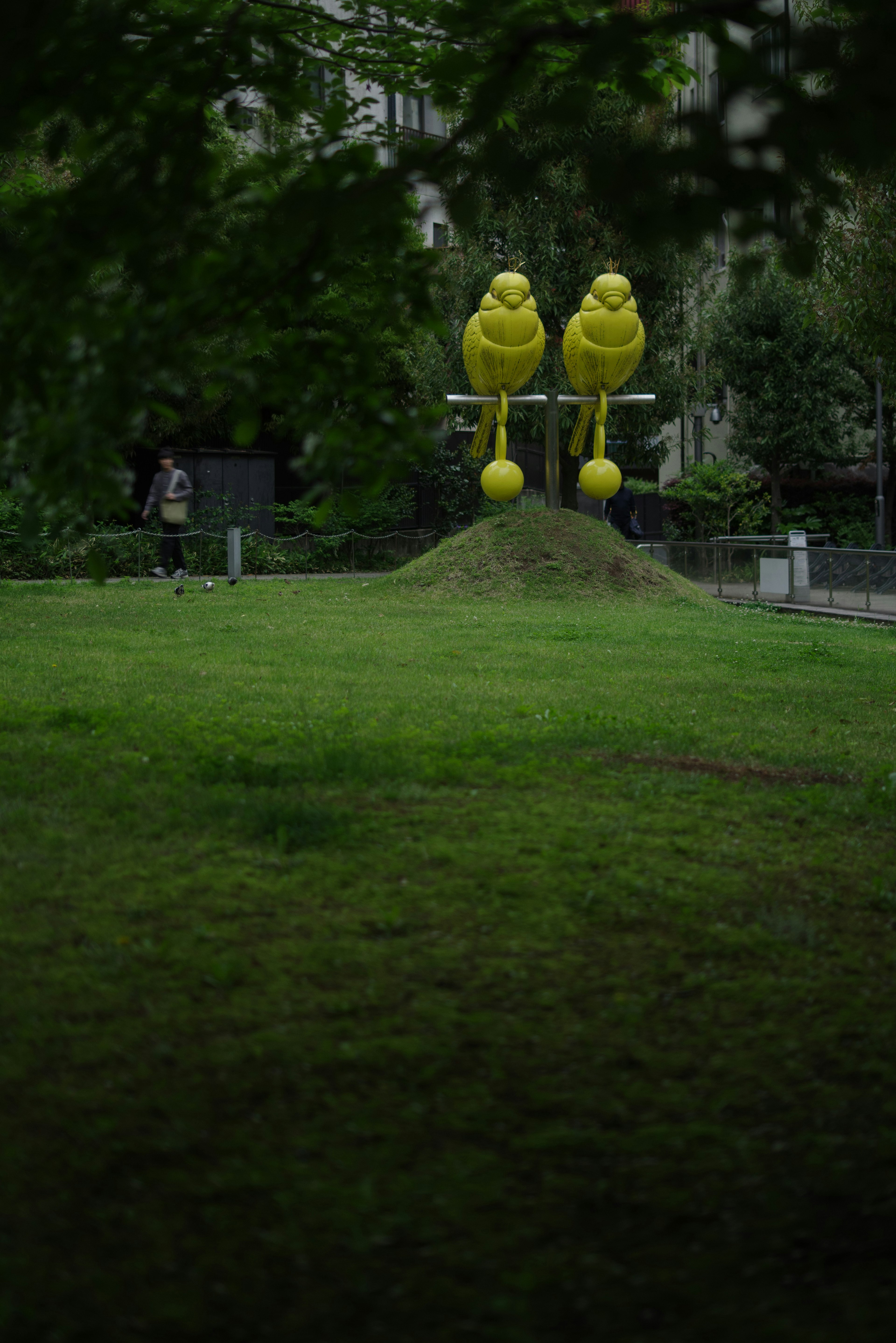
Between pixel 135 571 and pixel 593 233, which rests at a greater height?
pixel 593 233

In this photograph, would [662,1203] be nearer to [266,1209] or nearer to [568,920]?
[266,1209]

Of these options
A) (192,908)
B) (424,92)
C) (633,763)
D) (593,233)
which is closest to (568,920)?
(192,908)

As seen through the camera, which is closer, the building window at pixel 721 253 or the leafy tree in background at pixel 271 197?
the leafy tree in background at pixel 271 197

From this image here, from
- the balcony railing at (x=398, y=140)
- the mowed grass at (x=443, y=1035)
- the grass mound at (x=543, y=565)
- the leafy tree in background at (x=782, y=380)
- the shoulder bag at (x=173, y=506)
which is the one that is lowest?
the mowed grass at (x=443, y=1035)

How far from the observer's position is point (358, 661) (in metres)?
11.4

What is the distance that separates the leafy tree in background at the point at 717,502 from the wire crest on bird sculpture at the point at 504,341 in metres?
14.9

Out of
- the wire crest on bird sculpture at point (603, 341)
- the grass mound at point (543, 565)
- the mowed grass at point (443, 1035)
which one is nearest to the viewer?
the mowed grass at point (443, 1035)

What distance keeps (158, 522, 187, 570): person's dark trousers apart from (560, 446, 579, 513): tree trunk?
897 centimetres

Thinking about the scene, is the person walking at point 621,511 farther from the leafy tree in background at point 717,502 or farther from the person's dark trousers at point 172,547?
the person's dark trousers at point 172,547

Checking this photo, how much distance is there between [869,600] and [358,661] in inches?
522

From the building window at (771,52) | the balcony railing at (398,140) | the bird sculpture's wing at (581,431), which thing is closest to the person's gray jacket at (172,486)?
the bird sculpture's wing at (581,431)

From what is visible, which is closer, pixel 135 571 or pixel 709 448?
pixel 135 571

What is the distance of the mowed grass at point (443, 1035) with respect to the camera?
243cm

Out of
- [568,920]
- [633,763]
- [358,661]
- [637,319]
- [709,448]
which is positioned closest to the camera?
[568,920]
